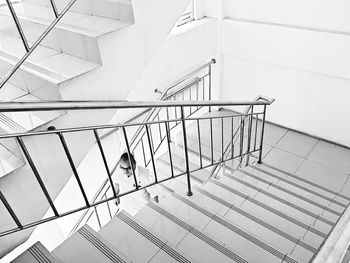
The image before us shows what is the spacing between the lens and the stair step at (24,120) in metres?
1.53

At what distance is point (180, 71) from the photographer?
4.48 m

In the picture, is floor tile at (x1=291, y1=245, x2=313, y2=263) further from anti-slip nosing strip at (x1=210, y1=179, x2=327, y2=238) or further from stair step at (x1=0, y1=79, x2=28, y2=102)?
stair step at (x1=0, y1=79, x2=28, y2=102)

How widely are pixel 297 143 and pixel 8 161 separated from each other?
416 centimetres

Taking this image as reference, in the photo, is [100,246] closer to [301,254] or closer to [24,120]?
[24,120]

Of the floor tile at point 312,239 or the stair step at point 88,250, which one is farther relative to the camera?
the floor tile at point 312,239

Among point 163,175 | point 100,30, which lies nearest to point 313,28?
point 163,175

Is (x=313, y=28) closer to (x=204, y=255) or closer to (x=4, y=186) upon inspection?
(x=204, y=255)

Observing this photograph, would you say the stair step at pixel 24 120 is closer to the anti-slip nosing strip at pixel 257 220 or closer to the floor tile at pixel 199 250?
the floor tile at pixel 199 250

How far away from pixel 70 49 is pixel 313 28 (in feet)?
11.2

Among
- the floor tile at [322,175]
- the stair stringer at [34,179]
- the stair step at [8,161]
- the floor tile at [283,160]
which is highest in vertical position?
the stair step at [8,161]

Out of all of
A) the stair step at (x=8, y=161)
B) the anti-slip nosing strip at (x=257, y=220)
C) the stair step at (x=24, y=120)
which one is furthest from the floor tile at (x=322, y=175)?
the stair step at (x=8, y=161)

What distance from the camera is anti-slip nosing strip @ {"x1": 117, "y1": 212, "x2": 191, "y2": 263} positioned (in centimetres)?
184

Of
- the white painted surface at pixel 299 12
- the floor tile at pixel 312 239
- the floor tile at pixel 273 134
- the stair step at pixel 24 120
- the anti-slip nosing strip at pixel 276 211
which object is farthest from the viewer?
the floor tile at pixel 273 134

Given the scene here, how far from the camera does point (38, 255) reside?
5.34ft
